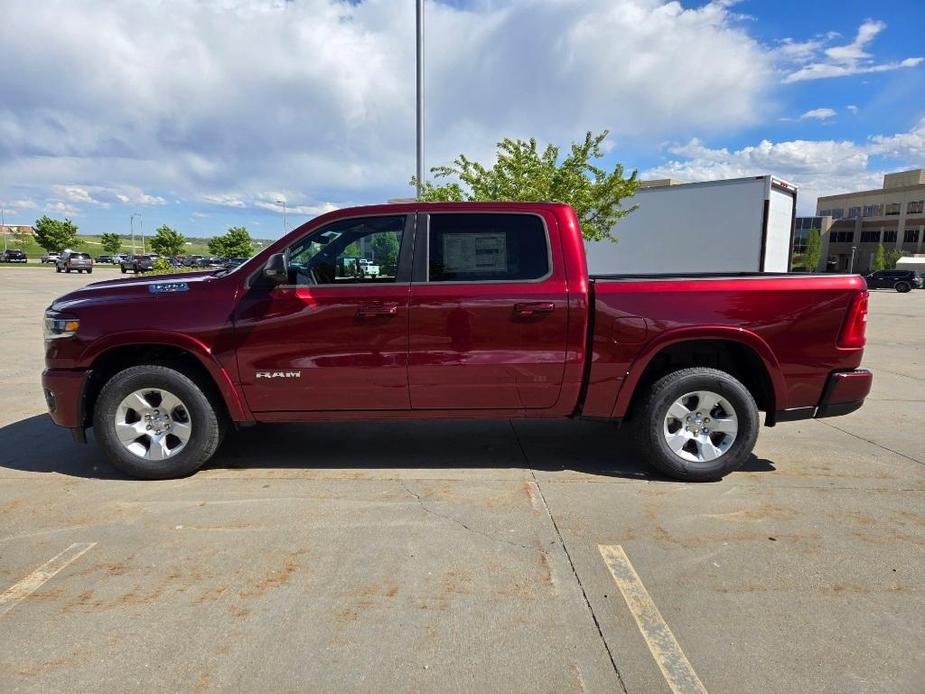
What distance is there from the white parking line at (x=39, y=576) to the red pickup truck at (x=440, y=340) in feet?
3.33

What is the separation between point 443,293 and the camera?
4.16 m

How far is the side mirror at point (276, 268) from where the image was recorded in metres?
4.04

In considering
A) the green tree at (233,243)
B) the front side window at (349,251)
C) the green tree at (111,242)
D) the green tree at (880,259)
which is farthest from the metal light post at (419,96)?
the green tree at (111,242)

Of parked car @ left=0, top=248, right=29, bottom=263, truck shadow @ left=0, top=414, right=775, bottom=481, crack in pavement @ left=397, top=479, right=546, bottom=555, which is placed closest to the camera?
crack in pavement @ left=397, top=479, right=546, bottom=555

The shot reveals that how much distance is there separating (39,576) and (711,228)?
44.8 feet

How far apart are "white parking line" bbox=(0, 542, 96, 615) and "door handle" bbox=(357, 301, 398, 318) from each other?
6.76ft

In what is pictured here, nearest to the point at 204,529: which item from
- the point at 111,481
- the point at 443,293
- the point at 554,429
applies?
the point at 111,481

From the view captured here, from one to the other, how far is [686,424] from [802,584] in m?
1.47

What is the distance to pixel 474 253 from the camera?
4277 mm

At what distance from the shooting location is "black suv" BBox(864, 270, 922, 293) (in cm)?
4369

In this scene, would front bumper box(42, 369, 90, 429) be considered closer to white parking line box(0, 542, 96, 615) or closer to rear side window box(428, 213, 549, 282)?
white parking line box(0, 542, 96, 615)

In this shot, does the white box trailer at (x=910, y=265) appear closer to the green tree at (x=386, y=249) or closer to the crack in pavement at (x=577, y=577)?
the crack in pavement at (x=577, y=577)

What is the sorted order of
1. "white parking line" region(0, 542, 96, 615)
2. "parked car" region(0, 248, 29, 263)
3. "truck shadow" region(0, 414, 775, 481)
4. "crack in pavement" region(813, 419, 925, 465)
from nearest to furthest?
"white parking line" region(0, 542, 96, 615) < "truck shadow" region(0, 414, 775, 481) < "crack in pavement" region(813, 419, 925, 465) < "parked car" region(0, 248, 29, 263)

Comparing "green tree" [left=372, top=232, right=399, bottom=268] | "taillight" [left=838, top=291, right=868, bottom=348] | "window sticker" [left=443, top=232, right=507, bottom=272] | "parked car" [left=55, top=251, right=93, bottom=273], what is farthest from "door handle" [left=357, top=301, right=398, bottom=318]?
"parked car" [left=55, top=251, right=93, bottom=273]
